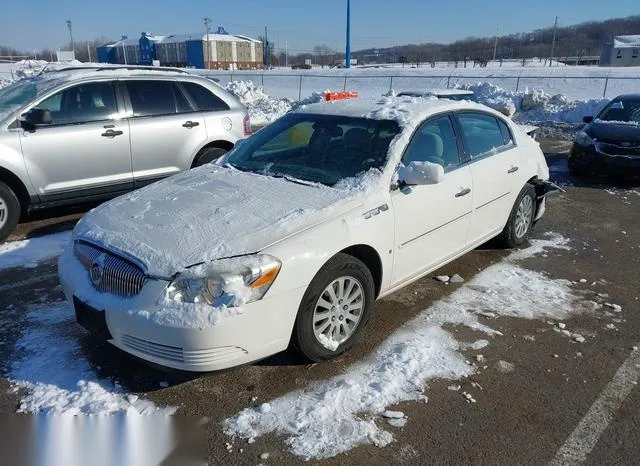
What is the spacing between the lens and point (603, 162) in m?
8.87

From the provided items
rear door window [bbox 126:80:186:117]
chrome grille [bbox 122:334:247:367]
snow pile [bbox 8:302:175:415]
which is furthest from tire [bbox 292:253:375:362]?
rear door window [bbox 126:80:186:117]

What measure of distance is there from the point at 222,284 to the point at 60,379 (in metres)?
1.30

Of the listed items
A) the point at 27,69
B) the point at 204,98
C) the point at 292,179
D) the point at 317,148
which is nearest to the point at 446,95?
the point at 204,98

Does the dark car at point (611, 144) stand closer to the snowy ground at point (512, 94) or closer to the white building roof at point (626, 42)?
the snowy ground at point (512, 94)

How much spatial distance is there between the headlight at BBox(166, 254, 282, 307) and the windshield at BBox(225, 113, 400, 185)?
1161mm

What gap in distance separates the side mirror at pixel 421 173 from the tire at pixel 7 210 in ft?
14.2

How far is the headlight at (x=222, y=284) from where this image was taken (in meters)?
2.86

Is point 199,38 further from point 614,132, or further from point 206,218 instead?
point 206,218

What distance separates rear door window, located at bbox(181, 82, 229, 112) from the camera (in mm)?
7258

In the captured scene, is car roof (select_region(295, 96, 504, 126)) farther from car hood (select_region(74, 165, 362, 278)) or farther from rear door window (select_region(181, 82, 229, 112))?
rear door window (select_region(181, 82, 229, 112))

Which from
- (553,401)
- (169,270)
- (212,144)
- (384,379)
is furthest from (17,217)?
(553,401)

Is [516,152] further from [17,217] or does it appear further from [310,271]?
[17,217]

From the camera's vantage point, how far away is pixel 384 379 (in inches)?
130

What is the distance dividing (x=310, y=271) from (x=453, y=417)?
115 cm
